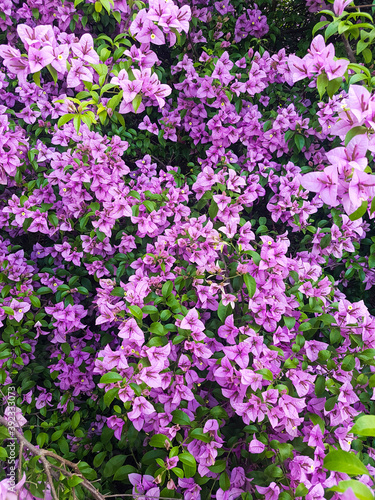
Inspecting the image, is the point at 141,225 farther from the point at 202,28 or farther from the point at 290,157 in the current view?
the point at 202,28

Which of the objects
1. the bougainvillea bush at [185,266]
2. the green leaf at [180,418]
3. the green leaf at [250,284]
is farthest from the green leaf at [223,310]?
the green leaf at [180,418]

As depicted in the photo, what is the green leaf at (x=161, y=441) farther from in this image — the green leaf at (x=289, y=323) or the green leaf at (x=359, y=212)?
the green leaf at (x=359, y=212)

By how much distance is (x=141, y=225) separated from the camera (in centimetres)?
167

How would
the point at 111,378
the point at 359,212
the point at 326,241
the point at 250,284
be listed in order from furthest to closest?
the point at 326,241 → the point at 250,284 → the point at 111,378 → the point at 359,212

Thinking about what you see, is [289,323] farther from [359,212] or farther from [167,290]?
[359,212]

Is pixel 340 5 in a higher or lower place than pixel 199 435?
higher

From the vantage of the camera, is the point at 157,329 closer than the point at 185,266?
Yes

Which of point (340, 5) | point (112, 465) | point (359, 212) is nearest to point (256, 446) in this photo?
point (112, 465)

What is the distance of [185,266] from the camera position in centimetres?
160

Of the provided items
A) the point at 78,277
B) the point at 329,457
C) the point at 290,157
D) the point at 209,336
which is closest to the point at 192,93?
the point at 290,157

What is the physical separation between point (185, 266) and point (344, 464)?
1.16 meters

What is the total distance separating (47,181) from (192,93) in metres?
1.03

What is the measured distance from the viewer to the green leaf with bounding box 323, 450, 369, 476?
1.59 ft

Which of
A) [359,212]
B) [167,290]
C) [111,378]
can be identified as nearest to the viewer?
[359,212]
